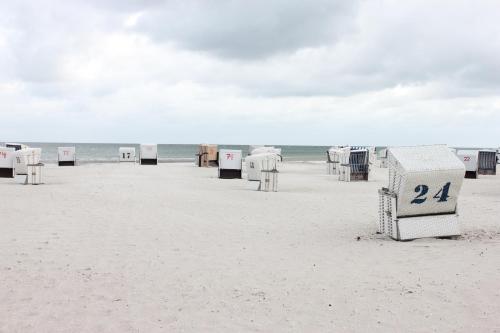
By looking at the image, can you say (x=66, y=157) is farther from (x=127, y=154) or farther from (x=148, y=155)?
(x=127, y=154)

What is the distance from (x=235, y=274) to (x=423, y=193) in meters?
4.90

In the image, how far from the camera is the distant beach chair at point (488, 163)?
38844mm

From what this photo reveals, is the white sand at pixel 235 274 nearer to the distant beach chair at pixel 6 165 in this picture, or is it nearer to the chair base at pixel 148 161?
the distant beach chair at pixel 6 165

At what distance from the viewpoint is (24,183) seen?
2316 cm

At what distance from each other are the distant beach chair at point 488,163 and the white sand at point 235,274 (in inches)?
1074

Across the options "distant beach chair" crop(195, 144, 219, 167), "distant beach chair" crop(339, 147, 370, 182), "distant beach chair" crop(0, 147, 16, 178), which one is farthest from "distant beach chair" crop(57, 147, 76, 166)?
"distant beach chair" crop(339, 147, 370, 182)

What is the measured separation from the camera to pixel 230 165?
29.9 m

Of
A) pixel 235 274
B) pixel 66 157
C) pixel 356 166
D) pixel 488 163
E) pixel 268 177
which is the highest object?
pixel 488 163

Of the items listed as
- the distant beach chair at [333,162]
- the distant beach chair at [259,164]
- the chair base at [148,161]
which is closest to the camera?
the distant beach chair at [259,164]

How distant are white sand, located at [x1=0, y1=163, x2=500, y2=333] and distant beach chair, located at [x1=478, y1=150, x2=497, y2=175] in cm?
2728

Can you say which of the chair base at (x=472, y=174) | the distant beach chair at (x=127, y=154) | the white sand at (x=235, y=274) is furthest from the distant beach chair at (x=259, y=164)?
the distant beach chair at (x=127, y=154)

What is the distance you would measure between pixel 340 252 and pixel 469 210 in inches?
325

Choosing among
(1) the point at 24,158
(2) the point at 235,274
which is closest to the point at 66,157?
(1) the point at 24,158

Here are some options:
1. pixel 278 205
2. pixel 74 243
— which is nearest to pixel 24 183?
pixel 278 205
